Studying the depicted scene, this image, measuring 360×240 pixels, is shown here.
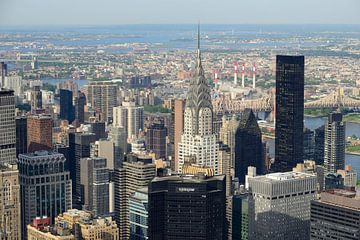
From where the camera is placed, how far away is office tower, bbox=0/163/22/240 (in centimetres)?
968

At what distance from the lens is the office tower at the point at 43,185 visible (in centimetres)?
1041

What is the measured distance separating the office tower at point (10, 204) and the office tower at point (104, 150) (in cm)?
245

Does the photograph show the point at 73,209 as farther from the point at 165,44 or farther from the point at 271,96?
the point at 165,44

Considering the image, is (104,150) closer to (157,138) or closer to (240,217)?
(157,138)

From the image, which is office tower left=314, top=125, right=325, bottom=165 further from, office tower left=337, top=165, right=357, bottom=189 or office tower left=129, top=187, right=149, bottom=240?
office tower left=129, top=187, right=149, bottom=240

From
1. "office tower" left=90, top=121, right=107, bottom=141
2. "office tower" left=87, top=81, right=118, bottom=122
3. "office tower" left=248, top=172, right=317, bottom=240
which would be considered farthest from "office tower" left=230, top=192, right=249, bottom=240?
"office tower" left=87, top=81, right=118, bottom=122

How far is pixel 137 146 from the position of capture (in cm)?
1449

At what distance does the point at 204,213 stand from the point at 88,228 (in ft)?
4.93

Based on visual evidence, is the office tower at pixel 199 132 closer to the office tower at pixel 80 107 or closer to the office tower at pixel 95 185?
the office tower at pixel 95 185

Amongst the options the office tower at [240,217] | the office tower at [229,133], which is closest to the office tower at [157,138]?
the office tower at [229,133]

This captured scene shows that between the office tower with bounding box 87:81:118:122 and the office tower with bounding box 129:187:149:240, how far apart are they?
888 cm

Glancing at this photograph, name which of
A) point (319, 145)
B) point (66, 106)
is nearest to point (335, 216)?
point (319, 145)

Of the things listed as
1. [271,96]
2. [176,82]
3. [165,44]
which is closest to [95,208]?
[271,96]

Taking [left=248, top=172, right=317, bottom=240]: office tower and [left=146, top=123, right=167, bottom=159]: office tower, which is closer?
[left=248, top=172, right=317, bottom=240]: office tower
